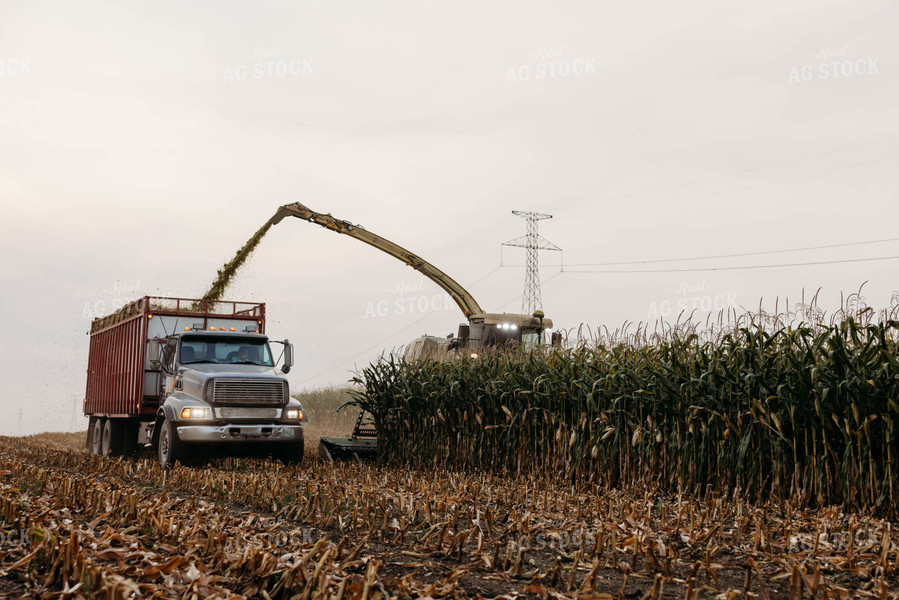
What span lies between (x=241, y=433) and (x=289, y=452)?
1.06m

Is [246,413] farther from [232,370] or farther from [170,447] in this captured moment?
[170,447]

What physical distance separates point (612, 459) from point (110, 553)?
7036 mm

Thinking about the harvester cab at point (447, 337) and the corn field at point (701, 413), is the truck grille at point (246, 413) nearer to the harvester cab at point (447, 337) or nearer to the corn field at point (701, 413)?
the harvester cab at point (447, 337)

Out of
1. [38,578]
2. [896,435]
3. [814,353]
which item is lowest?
[38,578]

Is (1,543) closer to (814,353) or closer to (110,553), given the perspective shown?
(110,553)

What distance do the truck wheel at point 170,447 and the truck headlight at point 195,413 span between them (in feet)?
1.25

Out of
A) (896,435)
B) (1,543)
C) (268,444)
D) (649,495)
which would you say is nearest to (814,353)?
(896,435)

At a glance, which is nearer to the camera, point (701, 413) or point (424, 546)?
point (424, 546)

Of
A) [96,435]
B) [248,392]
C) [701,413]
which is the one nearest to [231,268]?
[96,435]

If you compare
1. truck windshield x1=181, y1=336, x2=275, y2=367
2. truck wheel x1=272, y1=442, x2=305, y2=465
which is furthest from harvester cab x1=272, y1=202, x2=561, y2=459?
truck windshield x1=181, y1=336, x2=275, y2=367

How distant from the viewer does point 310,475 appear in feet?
38.6

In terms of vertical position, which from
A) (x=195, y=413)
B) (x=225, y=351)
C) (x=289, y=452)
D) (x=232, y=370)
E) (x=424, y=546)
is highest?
(x=225, y=351)

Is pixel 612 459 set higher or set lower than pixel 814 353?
lower

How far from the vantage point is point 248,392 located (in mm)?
14219
